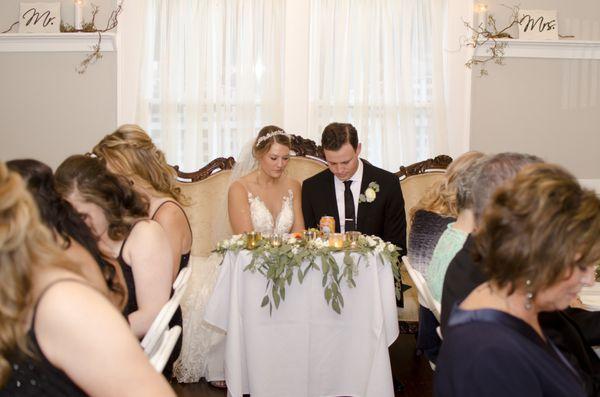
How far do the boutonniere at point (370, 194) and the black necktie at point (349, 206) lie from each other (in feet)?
0.24

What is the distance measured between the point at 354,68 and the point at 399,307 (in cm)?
210

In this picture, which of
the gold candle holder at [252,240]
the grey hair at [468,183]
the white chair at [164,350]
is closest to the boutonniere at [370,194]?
the gold candle holder at [252,240]

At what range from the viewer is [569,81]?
535cm

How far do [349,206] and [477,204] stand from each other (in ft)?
8.65

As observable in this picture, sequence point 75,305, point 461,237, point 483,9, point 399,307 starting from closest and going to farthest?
point 75,305
point 461,237
point 399,307
point 483,9

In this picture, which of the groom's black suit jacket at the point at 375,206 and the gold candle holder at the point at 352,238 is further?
the groom's black suit jacket at the point at 375,206

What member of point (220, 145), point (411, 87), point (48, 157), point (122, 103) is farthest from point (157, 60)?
point (411, 87)

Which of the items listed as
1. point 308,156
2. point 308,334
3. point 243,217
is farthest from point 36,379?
point 308,156

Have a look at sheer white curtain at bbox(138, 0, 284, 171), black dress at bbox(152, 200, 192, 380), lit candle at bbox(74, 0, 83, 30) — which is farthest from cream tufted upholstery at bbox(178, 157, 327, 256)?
black dress at bbox(152, 200, 192, 380)

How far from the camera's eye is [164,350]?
193 cm

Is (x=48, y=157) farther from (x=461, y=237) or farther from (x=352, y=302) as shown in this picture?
(x=461, y=237)

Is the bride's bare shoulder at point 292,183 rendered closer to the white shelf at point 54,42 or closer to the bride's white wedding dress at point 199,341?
the bride's white wedding dress at point 199,341

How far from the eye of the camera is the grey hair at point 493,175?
1.88 meters

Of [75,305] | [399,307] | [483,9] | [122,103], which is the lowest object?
[399,307]
